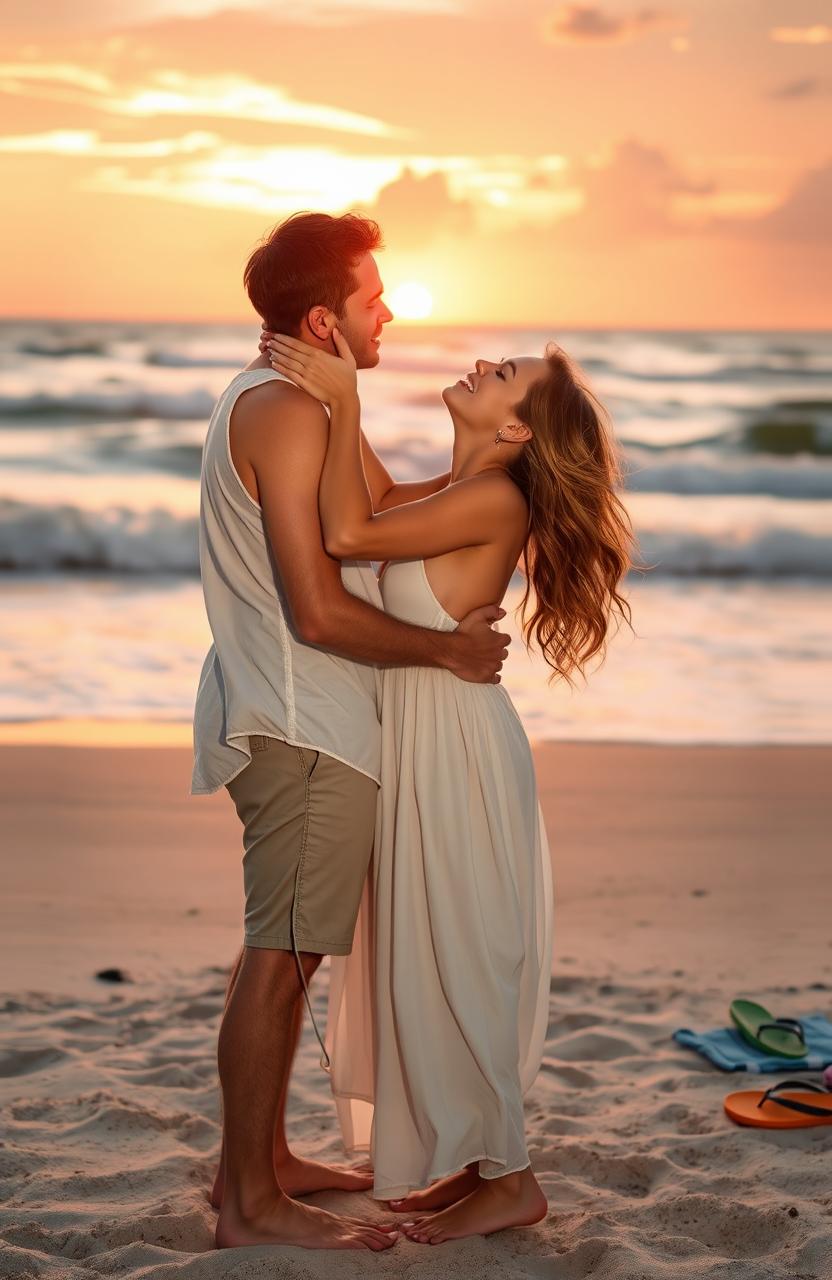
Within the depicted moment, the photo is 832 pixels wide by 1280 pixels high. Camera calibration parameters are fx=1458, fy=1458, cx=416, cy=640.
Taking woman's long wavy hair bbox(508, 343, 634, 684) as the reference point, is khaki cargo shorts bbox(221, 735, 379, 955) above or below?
below

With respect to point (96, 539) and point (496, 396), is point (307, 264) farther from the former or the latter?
point (96, 539)

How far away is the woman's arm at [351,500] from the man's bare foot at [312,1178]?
4.96 feet

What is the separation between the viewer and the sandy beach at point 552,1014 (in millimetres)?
3178

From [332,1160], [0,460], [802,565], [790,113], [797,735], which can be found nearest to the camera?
[332,1160]

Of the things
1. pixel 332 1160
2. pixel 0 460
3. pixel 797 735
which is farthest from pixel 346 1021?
pixel 0 460

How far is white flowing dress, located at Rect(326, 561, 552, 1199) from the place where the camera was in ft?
10.5

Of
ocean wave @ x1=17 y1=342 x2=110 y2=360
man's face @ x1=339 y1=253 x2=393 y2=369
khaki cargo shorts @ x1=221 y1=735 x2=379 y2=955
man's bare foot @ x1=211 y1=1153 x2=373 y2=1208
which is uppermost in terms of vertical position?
ocean wave @ x1=17 y1=342 x2=110 y2=360

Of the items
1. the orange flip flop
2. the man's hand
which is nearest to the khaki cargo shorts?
the man's hand

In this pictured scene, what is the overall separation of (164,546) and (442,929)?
11513 millimetres

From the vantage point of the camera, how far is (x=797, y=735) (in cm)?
778

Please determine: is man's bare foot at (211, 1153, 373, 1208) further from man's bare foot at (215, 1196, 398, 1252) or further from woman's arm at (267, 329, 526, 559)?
woman's arm at (267, 329, 526, 559)

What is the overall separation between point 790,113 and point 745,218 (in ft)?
10.7

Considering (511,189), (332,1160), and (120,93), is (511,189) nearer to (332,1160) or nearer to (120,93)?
(120,93)

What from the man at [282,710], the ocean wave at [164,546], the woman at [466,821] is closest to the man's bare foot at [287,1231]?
the man at [282,710]
